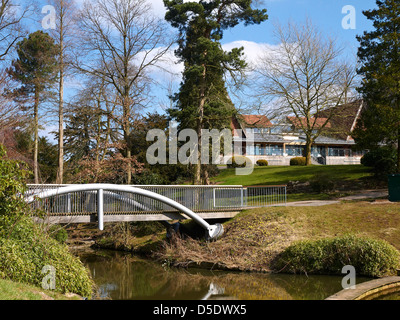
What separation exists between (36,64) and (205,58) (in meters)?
14.5

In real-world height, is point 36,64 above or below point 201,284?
above

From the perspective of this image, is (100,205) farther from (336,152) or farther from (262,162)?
(336,152)

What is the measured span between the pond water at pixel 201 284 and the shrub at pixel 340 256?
0.43m

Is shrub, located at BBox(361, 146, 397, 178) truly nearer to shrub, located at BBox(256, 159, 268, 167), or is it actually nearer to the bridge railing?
the bridge railing

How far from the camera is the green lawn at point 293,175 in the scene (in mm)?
33000

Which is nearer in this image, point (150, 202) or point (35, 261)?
point (35, 261)

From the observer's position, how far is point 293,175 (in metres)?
35.7

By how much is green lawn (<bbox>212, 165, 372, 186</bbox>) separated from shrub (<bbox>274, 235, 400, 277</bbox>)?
15549mm

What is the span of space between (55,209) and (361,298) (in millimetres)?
11968

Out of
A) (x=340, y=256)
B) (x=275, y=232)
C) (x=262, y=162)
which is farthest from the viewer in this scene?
(x=262, y=162)

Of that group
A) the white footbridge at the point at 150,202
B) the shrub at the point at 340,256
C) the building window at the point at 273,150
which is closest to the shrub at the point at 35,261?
the white footbridge at the point at 150,202

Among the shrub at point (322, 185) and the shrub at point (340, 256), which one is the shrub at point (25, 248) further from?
the shrub at point (322, 185)

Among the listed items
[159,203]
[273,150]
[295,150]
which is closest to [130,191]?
[159,203]
